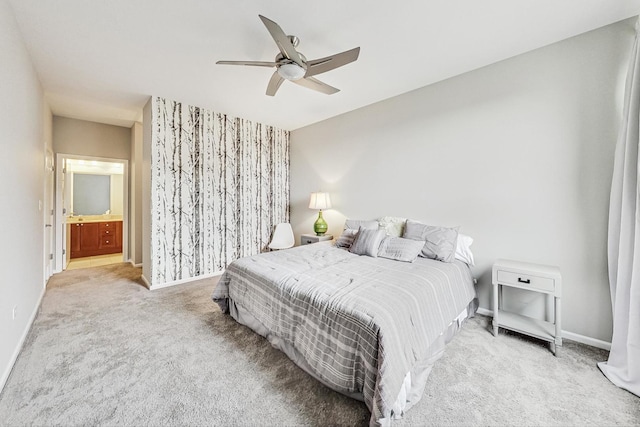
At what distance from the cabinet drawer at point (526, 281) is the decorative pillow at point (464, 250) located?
40cm

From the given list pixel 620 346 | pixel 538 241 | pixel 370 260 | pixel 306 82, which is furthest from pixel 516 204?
pixel 306 82

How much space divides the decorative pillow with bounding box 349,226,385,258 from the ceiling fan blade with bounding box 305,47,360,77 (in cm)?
177

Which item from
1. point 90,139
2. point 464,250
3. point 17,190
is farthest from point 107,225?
point 464,250

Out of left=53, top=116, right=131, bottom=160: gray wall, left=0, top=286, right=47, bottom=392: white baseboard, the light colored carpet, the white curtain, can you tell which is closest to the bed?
the light colored carpet

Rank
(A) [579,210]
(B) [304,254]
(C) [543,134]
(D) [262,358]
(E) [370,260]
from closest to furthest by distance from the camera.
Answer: (D) [262,358] → (A) [579,210] → (C) [543,134] → (E) [370,260] → (B) [304,254]

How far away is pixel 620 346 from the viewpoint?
1.79 m

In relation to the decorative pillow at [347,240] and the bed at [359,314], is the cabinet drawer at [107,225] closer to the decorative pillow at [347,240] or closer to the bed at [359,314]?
the bed at [359,314]

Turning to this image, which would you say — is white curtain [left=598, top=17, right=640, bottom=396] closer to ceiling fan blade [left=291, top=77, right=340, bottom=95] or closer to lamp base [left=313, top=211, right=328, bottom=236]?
ceiling fan blade [left=291, top=77, right=340, bottom=95]

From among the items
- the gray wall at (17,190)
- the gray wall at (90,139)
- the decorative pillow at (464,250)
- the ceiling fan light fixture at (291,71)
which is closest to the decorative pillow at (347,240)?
the decorative pillow at (464,250)

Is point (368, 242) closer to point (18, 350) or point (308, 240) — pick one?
point (308, 240)

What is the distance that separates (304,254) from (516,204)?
2231 millimetres

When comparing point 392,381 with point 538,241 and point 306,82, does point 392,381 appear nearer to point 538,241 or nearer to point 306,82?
point 538,241

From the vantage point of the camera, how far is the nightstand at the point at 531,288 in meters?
2.00

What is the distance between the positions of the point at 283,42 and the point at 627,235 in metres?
2.83
